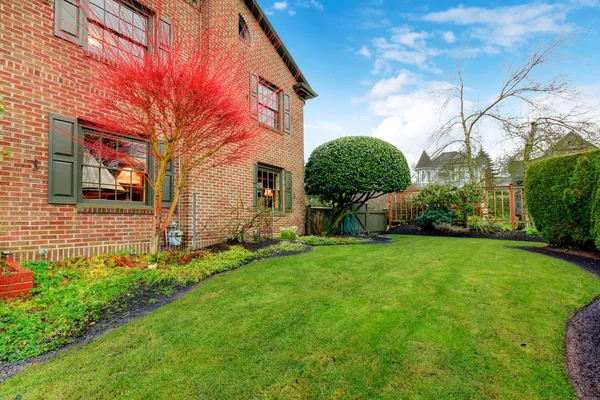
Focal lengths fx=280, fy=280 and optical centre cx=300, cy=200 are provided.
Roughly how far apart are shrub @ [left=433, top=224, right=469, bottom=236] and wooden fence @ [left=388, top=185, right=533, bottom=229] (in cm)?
156

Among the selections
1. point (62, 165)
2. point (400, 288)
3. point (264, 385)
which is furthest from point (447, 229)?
point (62, 165)

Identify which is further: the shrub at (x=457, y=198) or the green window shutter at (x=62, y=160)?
the shrub at (x=457, y=198)

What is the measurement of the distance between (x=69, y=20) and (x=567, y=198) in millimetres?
9261

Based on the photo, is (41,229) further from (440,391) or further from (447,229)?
(447,229)

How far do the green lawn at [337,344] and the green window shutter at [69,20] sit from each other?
14.5 ft

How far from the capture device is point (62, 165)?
419 cm

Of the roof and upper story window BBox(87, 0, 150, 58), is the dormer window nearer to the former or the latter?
the roof

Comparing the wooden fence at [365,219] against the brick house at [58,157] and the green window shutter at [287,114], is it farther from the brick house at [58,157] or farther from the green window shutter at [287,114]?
the brick house at [58,157]

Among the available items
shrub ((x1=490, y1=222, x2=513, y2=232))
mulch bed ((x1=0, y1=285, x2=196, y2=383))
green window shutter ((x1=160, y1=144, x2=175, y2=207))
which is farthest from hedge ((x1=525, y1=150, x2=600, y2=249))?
green window shutter ((x1=160, y1=144, x2=175, y2=207))

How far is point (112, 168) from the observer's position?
4.90 m

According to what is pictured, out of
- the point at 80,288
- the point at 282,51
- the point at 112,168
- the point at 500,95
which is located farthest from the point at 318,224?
the point at 500,95

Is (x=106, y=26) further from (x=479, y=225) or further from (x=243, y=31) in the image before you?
(x=479, y=225)

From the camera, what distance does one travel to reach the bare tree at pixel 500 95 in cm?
1076

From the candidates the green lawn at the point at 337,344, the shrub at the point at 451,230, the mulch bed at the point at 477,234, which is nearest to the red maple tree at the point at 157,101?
the green lawn at the point at 337,344
